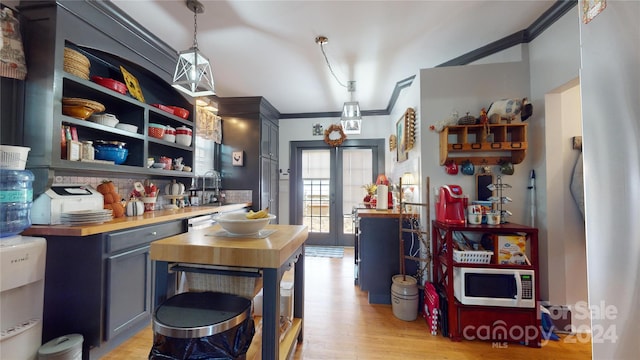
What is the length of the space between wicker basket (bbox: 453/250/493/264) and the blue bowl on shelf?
2.97 meters

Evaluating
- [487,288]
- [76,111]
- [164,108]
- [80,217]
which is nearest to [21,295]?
[80,217]

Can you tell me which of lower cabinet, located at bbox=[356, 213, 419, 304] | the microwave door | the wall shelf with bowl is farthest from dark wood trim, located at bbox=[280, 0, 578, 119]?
the wall shelf with bowl

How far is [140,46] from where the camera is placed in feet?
7.20

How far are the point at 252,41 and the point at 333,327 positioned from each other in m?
2.72

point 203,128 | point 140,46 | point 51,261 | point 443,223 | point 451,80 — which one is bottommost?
point 51,261

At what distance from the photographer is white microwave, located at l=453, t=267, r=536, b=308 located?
181cm

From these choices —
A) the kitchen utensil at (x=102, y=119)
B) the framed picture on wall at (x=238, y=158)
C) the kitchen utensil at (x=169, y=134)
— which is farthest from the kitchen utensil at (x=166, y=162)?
the framed picture on wall at (x=238, y=158)

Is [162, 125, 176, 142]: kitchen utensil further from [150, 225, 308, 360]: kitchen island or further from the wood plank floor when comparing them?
[150, 225, 308, 360]: kitchen island

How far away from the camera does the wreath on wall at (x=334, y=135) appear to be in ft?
14.9

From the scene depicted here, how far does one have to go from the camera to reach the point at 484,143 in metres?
2.08

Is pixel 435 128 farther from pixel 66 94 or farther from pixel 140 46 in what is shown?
pixel 66 94

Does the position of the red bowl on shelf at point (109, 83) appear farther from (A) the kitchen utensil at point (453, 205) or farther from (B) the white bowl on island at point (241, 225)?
(A) the kitchen utensil at point (453, 205)

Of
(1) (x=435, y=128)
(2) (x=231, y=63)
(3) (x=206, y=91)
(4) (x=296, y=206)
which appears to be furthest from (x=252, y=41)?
(4) (x=296, y=206)

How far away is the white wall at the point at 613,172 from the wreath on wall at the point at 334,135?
3.99 metres
